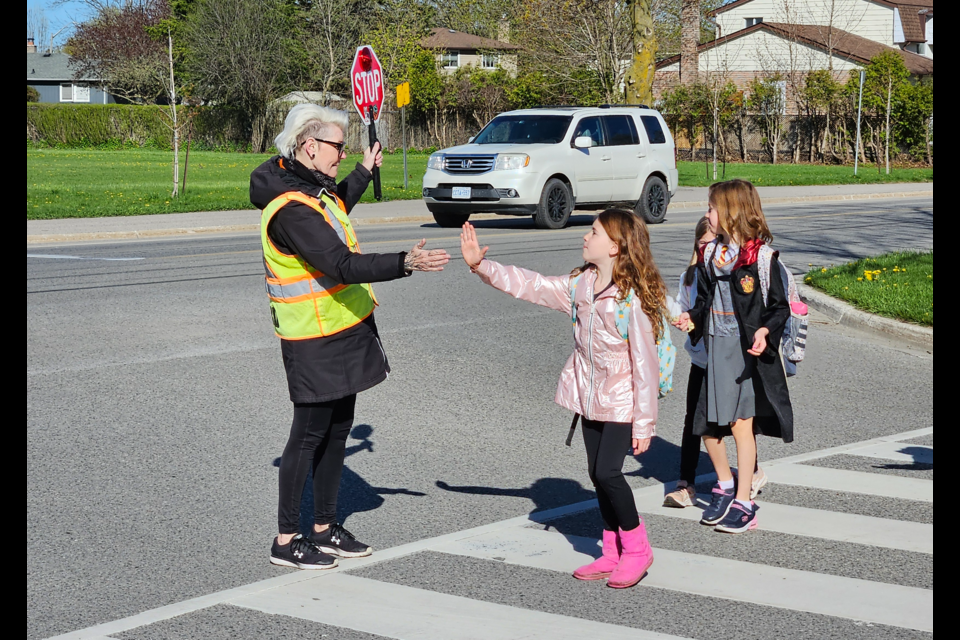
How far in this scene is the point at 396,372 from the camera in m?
8.62

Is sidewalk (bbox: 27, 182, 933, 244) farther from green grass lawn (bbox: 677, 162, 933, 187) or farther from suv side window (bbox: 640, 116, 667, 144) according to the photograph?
green grass lawn (bbox: 677, 162, 933, 187)

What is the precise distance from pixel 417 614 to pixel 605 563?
2.75 feet

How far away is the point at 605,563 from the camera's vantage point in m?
4.55

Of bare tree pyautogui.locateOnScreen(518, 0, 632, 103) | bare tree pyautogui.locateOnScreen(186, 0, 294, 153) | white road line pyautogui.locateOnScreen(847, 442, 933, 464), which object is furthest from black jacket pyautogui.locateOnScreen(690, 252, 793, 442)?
bare tree pyautogui.locateOnScreen(186, 0, 294, 153)

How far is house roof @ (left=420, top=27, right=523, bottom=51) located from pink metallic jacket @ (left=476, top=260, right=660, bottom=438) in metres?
62.5

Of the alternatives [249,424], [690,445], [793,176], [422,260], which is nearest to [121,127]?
[793,176]

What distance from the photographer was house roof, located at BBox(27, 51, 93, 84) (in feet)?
313

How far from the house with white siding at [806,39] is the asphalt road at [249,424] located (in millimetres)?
35913

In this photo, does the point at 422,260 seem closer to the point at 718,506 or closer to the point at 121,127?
Result: the point at 718,506

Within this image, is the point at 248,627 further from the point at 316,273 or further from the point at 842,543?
the point at 842,543

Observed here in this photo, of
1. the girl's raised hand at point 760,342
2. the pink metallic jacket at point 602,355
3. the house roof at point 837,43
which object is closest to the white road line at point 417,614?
the pink metallic jacket at point 602,355
